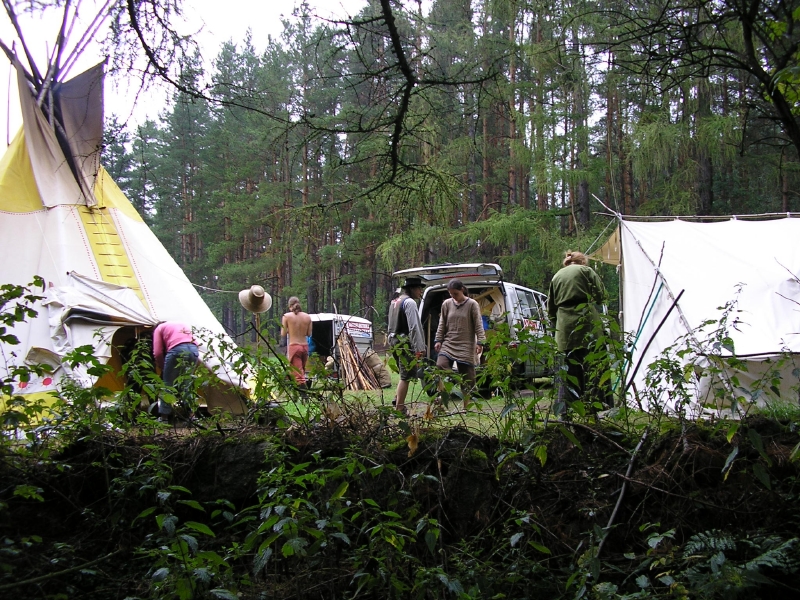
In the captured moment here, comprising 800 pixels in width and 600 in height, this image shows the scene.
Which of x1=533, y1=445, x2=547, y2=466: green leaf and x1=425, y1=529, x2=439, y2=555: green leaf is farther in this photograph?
x1=533, y1=445, x2=547, y2=466: green leaf

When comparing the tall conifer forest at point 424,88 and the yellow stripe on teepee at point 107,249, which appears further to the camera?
the yellow stripe on teepee at point 107,249

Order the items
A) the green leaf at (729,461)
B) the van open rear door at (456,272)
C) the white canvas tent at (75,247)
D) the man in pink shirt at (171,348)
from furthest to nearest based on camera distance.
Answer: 1. the van open rear door at (456,272)
2. the white canvas tent at (75,247)
3. the man in pink shirt at (171,348)
4. the green leaf at (729,461)

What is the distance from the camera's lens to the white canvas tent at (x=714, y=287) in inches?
225

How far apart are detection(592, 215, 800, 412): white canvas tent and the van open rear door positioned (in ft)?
6.06

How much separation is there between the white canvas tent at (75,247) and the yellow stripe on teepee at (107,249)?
12mm

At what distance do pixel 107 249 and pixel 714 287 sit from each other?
7.25m

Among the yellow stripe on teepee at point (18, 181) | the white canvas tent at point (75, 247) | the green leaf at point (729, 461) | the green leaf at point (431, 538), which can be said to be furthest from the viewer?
the yellow stripe on teepee at point (18, 181)

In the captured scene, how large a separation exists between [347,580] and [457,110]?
2.85 meters

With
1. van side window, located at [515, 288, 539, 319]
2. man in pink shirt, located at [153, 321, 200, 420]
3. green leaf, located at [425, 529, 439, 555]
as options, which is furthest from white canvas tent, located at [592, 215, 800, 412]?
man in pink shirt, located at [153, 321, 200, 420]

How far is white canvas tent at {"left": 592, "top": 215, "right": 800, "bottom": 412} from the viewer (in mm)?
5707

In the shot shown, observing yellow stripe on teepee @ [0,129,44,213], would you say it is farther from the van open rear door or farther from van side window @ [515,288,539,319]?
van side window @ [515,288,539,319]

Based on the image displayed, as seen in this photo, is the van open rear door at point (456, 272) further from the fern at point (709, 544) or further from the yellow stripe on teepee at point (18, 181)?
the fern at point (709, 544)

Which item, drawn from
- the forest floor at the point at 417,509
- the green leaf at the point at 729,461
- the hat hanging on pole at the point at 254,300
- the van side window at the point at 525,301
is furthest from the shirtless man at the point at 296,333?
the green leaf at the point at 729,461

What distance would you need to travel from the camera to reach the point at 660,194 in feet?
55.1
